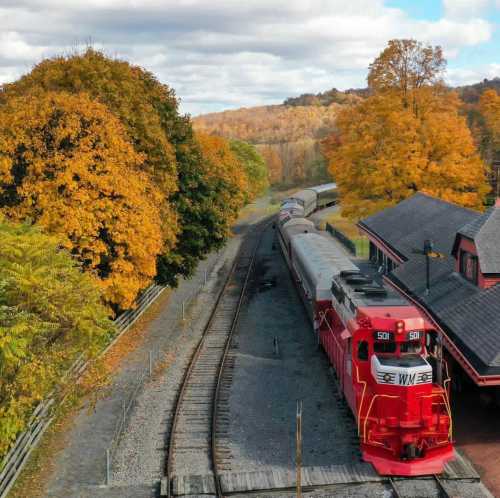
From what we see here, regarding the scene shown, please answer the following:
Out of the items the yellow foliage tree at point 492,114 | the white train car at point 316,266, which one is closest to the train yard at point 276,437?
the white train car at point 316,266

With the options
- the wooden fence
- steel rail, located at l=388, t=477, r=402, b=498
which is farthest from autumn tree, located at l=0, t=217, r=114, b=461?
steel rail, located at l=388, t=477, r=402, b=498

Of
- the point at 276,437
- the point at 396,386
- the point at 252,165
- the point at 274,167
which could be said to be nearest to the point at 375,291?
the point at 396,386

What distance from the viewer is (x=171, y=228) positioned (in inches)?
1323

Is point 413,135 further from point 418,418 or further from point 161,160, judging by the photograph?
point 418,418

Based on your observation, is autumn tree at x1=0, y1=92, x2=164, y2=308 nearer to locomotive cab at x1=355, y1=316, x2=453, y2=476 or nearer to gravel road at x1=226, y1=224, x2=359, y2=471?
gravel road at x1=226, y1=224, x2=359, y2=471

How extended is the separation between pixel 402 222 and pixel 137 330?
56.7ft

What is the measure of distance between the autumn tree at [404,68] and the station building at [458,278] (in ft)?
54.9

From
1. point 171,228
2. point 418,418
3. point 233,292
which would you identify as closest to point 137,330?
point 171,228

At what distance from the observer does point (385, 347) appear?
59.9 ft

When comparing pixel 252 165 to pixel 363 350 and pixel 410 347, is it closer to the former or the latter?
pixel 363 350

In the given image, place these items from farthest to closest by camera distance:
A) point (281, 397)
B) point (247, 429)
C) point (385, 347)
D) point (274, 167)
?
point (274, 167)
point (281, 397)
point (247, 429)
point (385, 347)

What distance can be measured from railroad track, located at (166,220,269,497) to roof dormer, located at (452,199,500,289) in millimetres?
11065

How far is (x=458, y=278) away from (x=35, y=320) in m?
16.8

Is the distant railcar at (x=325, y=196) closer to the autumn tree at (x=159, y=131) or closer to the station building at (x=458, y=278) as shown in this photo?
the autumn tree at (x=159, y=131)
